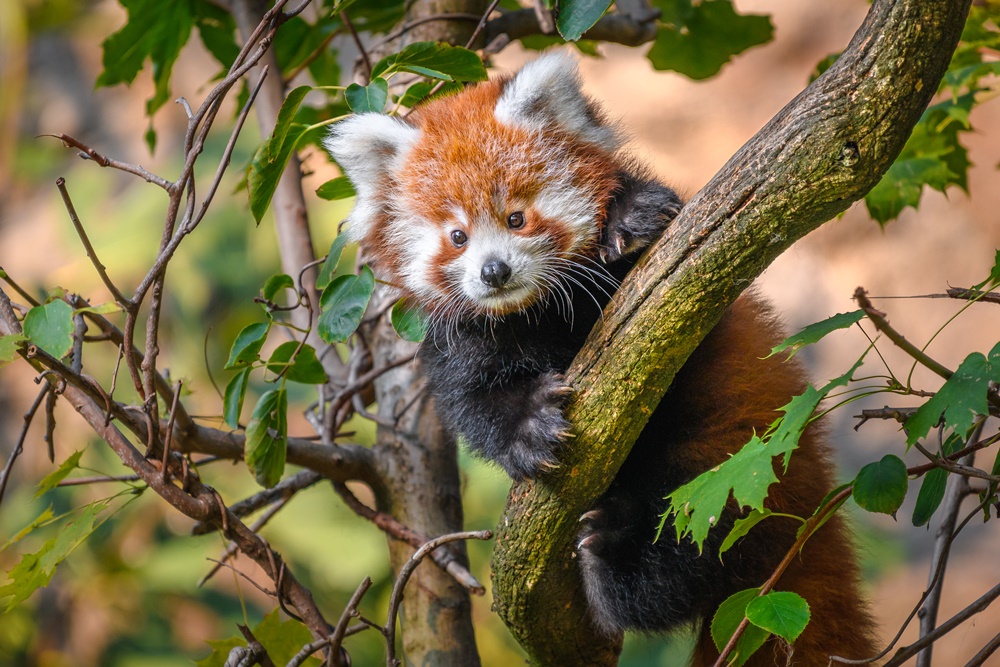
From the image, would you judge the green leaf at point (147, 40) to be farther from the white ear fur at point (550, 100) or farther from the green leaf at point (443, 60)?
the white ear fur at point (550, 100)

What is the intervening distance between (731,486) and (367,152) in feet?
3.75

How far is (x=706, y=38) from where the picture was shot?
8.40 feet

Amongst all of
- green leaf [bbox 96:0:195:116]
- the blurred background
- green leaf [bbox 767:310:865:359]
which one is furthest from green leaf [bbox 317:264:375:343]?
the blurred background

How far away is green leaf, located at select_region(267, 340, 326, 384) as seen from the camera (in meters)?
1.72

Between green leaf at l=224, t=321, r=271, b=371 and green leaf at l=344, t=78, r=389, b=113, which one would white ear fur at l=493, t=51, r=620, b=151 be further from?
green leaf at l=224, t=321, r=271, b=371

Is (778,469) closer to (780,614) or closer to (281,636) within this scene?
(780,614)

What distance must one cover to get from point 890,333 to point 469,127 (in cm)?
94

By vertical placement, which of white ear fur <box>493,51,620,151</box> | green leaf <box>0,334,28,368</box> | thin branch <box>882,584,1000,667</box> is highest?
Result: white ear fur <box>493,51,620,151</box>

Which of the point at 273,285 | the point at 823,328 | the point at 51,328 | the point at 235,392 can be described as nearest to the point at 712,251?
the point at 823,328

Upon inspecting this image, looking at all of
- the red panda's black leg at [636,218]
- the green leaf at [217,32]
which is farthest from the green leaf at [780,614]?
the green leaf at [217,32]

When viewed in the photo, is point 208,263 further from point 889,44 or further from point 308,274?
point 889,44

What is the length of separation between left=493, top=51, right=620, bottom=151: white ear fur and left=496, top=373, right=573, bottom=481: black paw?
1.99 feet

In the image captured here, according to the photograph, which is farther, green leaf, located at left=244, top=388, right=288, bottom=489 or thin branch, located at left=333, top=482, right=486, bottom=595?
thin branch, located at left=333, top=482, right=486, bottom=595

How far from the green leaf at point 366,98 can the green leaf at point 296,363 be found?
472 mm
